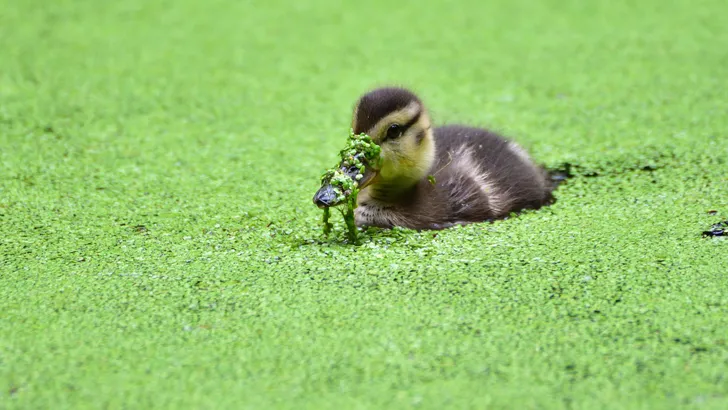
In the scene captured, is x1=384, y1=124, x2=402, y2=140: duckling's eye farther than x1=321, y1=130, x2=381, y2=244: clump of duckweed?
Yes

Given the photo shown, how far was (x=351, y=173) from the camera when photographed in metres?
2.69

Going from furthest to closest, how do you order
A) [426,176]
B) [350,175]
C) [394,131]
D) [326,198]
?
[426,176], [394,131], [350,175], [326,198]

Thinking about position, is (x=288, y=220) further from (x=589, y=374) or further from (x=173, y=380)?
(x=589, y=374)

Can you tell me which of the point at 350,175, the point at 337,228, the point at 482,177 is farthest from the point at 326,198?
the point at 482,177

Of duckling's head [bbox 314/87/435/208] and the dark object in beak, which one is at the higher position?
duckling's head [bbox 314/87/435/208]

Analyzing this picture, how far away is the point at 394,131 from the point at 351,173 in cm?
23

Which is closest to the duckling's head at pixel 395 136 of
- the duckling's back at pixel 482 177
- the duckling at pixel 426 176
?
the duckling at pixel 426 176

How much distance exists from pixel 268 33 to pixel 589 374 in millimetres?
3682

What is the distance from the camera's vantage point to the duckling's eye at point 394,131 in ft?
9.20

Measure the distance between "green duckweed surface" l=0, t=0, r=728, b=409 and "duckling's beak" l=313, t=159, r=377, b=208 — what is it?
0.16 meters

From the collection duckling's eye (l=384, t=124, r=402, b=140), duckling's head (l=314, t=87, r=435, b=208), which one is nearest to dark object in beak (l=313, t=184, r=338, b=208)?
duckling's head (l=314, t=87, r=435, b=208)

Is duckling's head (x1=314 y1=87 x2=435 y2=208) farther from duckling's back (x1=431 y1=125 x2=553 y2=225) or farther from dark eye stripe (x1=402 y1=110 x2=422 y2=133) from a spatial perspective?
duckling's back (x1=431 y1=125 x2=553 y2=225)

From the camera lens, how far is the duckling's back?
2.99 m

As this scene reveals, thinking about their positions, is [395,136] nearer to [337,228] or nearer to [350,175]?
[350,175]
